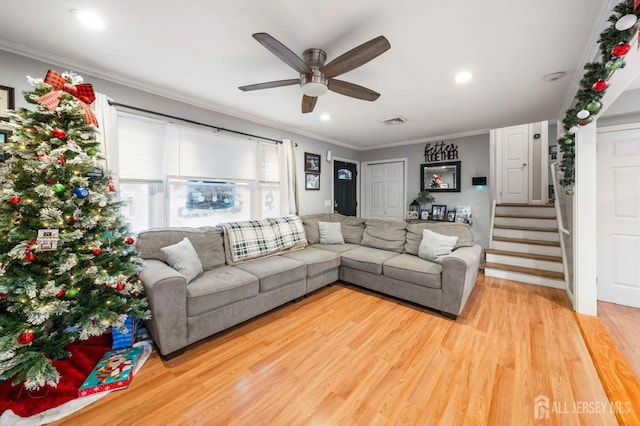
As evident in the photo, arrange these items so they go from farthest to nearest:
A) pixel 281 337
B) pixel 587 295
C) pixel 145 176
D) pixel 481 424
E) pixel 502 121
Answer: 1. pixel 502 121
2. pixel 145 176
3. pixel 587 295
4. pixel 281 337
5. pixel 481 424

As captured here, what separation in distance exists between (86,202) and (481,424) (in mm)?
2907

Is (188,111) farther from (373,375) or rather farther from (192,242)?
(373,375)

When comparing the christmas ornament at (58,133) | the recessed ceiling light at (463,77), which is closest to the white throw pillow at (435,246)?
the recessed ceiling light at (463,77)

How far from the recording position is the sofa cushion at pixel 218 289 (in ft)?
6.49

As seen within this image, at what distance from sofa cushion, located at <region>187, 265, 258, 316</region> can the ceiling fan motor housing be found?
72.5 inches

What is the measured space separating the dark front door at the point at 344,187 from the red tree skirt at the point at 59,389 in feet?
14.1

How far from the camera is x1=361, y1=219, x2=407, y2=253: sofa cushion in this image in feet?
11.5

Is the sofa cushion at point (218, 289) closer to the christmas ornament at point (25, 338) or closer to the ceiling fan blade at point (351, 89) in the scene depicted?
the christmas ornament at point (25, 338)

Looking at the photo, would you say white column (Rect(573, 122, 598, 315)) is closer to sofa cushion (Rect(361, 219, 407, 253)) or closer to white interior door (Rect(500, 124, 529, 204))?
sofa cushion (Rect(361, 219, 407, 253))

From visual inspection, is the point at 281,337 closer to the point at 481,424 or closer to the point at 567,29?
the point at 481,424

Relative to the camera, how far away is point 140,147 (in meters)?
2.66

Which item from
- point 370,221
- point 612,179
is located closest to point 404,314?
point 370,221

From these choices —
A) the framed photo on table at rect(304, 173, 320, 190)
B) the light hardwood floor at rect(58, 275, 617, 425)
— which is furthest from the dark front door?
the light hardwood floor at rect(58, 275, 617, 425)

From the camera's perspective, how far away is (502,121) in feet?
12.5
